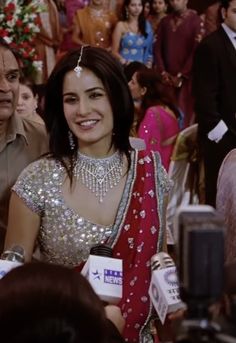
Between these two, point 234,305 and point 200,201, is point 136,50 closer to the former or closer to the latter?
point 200,201

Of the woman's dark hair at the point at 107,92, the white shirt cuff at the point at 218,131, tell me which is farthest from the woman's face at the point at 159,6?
the woman's dark hair at the point at 107,92

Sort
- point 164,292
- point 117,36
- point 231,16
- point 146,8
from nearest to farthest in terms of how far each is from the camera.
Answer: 1. point 164,292
2. point 231,16
3. point 117,36
4. point 146,8

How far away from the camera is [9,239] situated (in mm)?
1792

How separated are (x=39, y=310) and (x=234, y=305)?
0.25m

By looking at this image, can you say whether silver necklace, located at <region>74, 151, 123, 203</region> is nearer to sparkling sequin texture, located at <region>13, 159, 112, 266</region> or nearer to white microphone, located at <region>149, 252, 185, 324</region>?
sparkling sequin texture, located at <region>13, 159, 112, 266</region>

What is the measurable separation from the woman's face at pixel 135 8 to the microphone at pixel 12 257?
4.33 metres

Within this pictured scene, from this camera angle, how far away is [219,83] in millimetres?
3691

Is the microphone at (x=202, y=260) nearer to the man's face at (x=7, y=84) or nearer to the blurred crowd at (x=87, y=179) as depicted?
the blurred crowd at (x=87, y=179)

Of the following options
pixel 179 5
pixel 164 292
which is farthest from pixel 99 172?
pixel 179 5

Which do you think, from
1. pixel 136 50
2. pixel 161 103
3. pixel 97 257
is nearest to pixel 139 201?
pixel 97 257

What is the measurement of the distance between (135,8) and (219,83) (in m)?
2.30

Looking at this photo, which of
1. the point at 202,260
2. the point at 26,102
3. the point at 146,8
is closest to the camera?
the point at 202,260

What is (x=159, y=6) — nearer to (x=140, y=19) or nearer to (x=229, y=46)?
(x=140, y=19)

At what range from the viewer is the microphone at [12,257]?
4.90 ft
